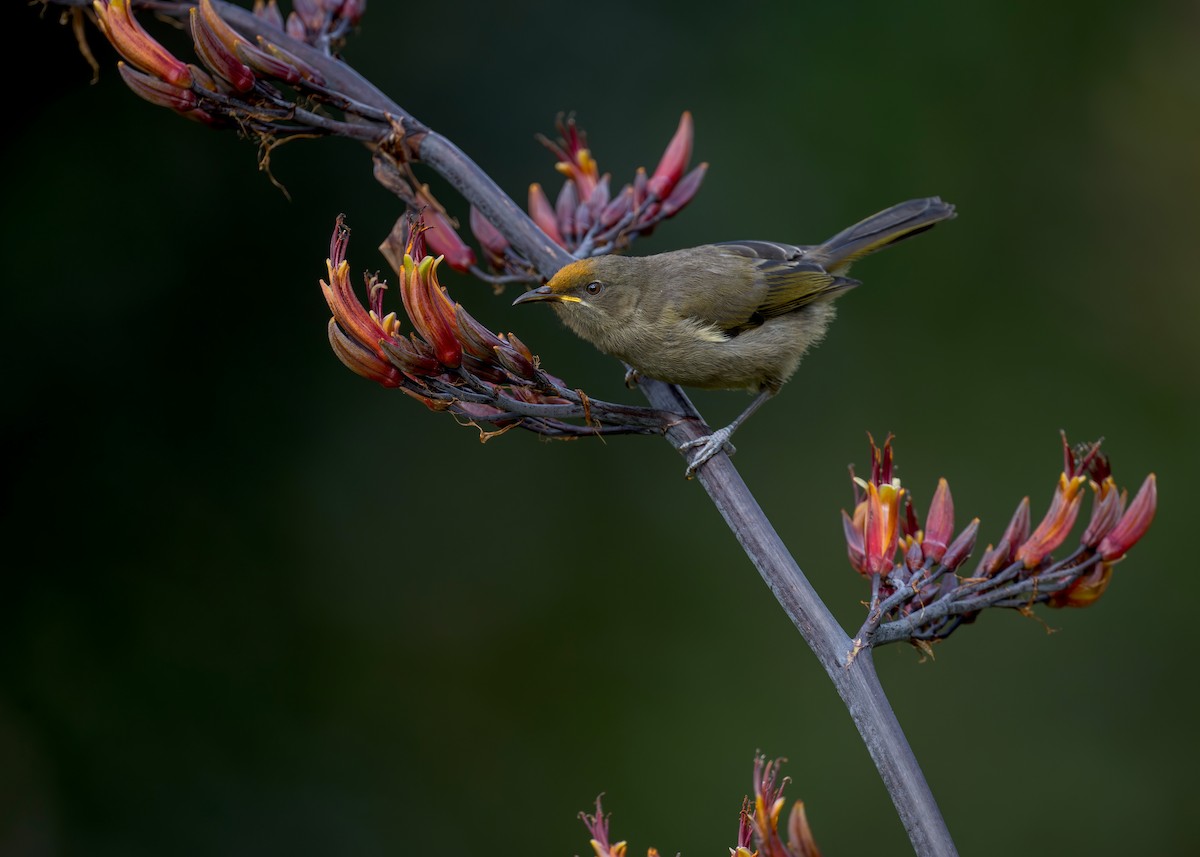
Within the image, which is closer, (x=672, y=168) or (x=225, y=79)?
(x=225, y=79)

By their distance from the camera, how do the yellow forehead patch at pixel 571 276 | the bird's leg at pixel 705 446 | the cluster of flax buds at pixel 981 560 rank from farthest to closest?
the yellow forehead patch at pixel 571 276 → the bird's leg at pixel 705 446 → the cluster of flax buds at pixel 981 560

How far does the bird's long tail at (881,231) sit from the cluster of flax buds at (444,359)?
1363 millimetres

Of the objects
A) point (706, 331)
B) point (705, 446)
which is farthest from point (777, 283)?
point (705, 446)

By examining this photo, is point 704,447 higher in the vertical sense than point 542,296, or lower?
lower

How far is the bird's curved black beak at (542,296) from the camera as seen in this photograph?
2646 millimetres

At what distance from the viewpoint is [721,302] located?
3.04m

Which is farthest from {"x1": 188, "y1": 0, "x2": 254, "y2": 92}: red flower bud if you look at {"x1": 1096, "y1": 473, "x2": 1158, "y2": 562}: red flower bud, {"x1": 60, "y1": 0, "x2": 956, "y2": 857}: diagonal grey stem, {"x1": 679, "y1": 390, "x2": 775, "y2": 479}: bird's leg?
{"x1": 1096, "y1": 473, "x2": 1158, "y2": 562}: red flower bud

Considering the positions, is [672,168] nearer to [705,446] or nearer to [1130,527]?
[705,446]

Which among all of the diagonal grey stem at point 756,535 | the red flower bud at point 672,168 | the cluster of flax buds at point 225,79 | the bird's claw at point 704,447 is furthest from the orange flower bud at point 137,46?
the bird's claw at point 704,447

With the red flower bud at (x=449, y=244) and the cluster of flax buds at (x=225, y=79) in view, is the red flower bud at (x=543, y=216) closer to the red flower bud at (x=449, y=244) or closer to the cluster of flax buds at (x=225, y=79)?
the red flower bud at (x=449, y=244)

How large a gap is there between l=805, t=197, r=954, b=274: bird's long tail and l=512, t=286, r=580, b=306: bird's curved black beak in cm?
86

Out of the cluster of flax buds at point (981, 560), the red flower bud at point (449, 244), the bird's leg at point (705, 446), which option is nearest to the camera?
the cluster of flax buds at point (981, 560)

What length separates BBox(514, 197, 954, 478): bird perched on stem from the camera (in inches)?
112

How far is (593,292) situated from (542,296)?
186mm
